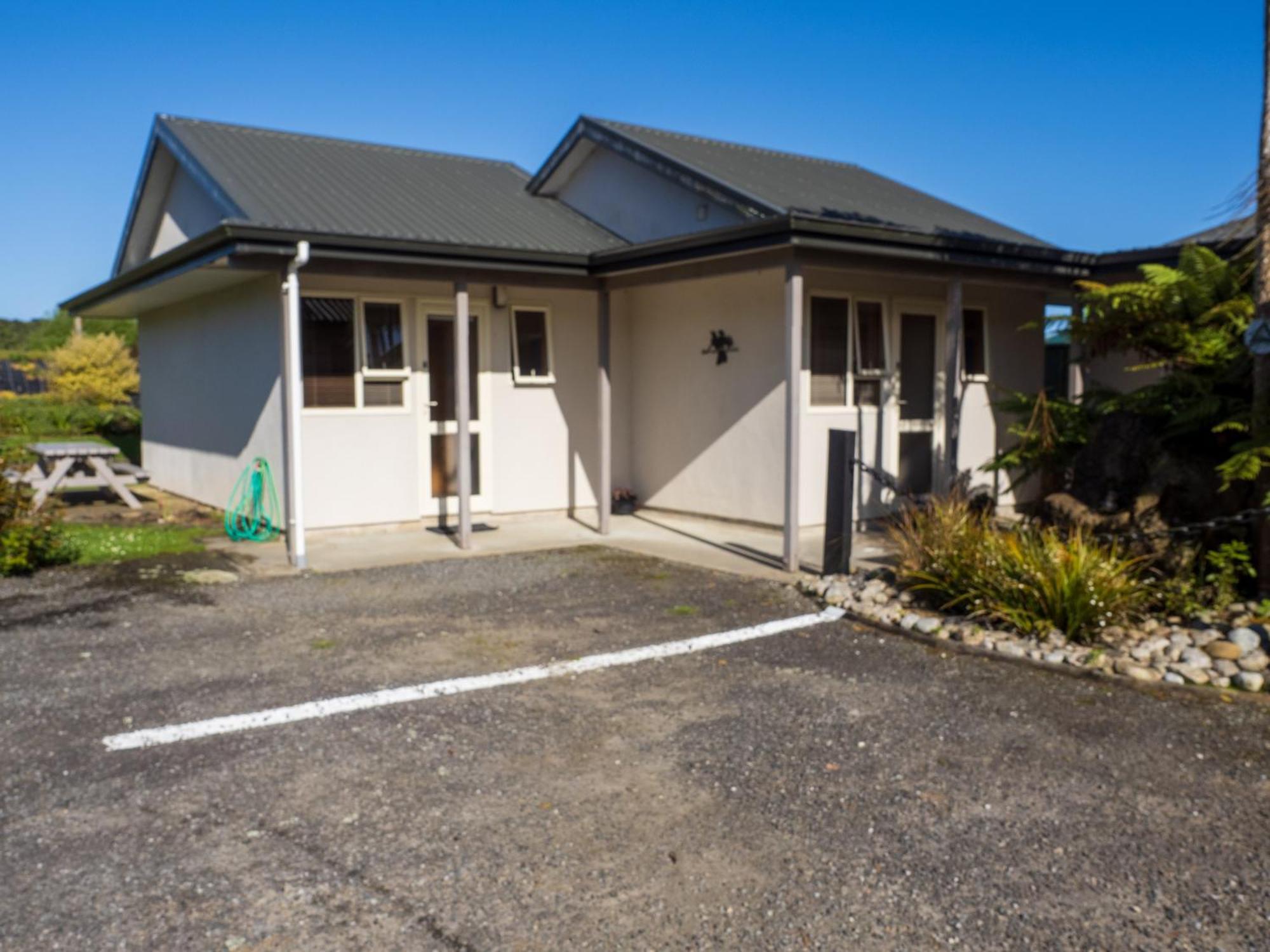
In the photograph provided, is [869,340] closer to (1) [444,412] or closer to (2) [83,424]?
(1) [444,412]

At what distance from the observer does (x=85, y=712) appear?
5094 mm

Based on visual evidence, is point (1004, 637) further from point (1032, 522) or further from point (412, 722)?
point (412, 722)

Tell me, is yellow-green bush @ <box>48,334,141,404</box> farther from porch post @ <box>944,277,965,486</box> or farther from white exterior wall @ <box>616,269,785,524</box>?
porch post @ <box>944,277,965,486</box>

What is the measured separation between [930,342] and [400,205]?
5.83 metres

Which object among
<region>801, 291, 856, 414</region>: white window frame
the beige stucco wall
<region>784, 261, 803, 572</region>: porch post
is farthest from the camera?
the beige stucco wall

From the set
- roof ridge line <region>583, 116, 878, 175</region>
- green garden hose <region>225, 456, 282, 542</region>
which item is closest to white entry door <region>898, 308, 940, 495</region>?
roof ridge line <region>583, 116, 878, 175</region>

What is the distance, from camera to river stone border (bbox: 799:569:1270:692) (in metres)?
5.57

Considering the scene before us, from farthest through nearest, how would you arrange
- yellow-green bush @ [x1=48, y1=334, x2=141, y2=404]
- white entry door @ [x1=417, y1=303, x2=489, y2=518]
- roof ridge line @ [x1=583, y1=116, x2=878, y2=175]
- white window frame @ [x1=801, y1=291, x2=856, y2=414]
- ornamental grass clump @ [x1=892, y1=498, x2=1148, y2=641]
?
yellow-green bush @ [x1=48, y1=334, x2=141, y2=404] → roof ridge line @ [x1=583, y1=116, x2=878, y2=175] → white entry door @ [x1=417, y1=303, x2=489, y2=518] → white window frame @ [x1=801, y1=291, x2=856, y2=414] → ornamental grass clump @ [x1=892, y1=498, x2=1148, y2=641]

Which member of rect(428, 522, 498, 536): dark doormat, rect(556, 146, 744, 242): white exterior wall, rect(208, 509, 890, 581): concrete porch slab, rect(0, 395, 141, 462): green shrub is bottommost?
rect(208, 509, 890, 581): concrete porch slab

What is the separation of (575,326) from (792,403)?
383 cm

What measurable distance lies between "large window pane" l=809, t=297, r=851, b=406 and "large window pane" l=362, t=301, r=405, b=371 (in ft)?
13.4

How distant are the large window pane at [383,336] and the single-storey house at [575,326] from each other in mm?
22

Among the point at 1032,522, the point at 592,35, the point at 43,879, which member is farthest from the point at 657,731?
the point at 592,35

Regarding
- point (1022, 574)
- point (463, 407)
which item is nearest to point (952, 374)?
point (1022, 574)
